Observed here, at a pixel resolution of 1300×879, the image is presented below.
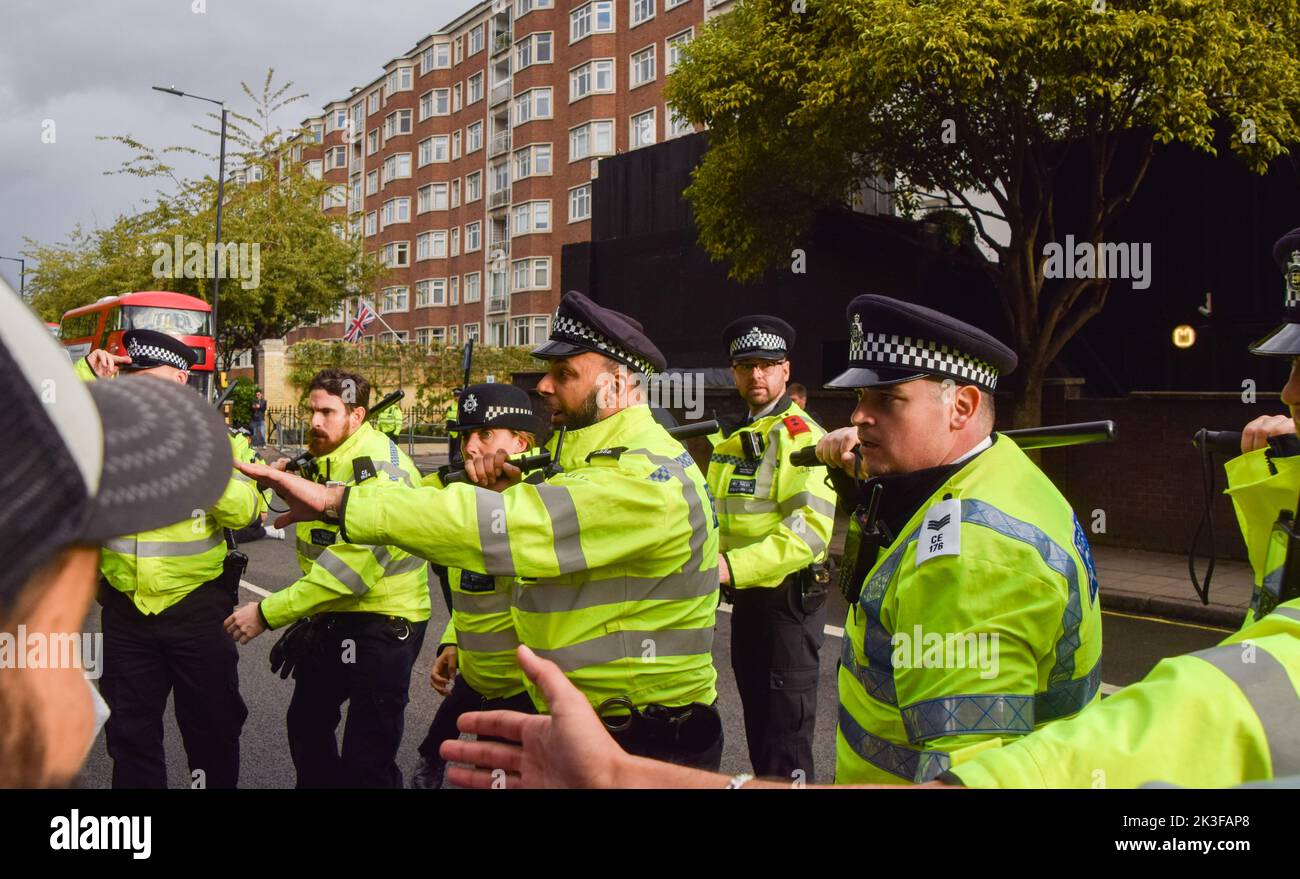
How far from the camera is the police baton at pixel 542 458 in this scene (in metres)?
3.22

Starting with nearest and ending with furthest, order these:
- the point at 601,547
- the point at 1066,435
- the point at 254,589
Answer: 1. the point at 1066,435
2. the point at 601,547
3. the point at 254,589

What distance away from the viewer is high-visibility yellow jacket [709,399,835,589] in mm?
4559

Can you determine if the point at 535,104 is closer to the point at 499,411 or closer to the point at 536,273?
the point at 536,273

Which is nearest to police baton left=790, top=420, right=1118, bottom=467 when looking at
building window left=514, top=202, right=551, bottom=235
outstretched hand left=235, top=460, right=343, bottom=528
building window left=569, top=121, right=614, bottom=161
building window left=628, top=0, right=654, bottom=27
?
outstretched hand left=235, top=460, right=343, bottom=528

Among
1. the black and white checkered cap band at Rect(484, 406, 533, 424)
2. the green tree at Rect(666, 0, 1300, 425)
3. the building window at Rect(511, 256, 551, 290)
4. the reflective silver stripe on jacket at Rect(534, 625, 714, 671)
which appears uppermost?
the building window at Rect(511, 256, 551, 290)

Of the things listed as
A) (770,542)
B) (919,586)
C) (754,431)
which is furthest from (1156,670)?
(754,431)

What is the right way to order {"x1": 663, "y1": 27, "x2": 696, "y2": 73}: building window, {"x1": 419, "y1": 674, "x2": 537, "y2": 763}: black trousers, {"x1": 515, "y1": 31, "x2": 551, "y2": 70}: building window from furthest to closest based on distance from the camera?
{"x1": 515, "y1": 31, "x2": 551, "y2": 70}: building window
{"x1": 663, "y1": 27, "x2": 696, "y2": 73}: building window
{"x1": 419, "y1": 674, "x2": 537, "y2": 763}: black trousers

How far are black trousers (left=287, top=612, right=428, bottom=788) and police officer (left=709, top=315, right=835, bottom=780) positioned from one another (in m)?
1.44

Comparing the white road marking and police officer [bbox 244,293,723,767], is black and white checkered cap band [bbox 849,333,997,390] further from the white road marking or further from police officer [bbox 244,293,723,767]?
the white road marking

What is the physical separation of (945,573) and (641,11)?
37381 mm

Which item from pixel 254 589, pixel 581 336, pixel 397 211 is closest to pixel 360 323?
pixel 254 589

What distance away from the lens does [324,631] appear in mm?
4094
